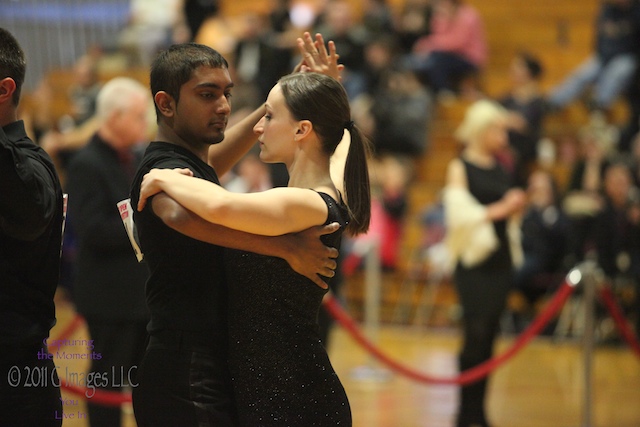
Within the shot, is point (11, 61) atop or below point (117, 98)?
below

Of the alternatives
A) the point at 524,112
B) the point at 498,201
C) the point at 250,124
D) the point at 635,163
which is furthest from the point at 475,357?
the point at 524,112

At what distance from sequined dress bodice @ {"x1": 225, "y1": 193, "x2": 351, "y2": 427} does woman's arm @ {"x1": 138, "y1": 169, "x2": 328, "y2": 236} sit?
10cm

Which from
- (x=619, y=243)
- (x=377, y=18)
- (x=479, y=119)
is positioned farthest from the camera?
(x=377, y=18)

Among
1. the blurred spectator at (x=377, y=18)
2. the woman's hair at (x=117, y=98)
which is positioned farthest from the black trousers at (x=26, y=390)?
the blurred spectator at (x=377, y=18)

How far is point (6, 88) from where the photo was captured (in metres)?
2.64

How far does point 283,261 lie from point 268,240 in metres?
0.09

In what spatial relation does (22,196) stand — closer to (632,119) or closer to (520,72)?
(632,119)

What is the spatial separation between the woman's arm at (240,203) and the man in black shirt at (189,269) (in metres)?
0.03

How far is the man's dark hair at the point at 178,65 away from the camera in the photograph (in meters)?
2.79

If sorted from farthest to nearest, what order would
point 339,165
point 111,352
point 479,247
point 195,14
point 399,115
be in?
Result: point 195,14 → point 399,115 → point 479,247 → point 111,352 → point 339,165

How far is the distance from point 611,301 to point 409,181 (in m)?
5.44

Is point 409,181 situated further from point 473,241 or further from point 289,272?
point 289,272

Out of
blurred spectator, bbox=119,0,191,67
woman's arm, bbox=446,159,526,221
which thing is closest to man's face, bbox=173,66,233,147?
woman's arm, bbox=446,159,526,221

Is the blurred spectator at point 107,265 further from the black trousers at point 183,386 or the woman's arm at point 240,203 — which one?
the woman's arm at point 240,203
